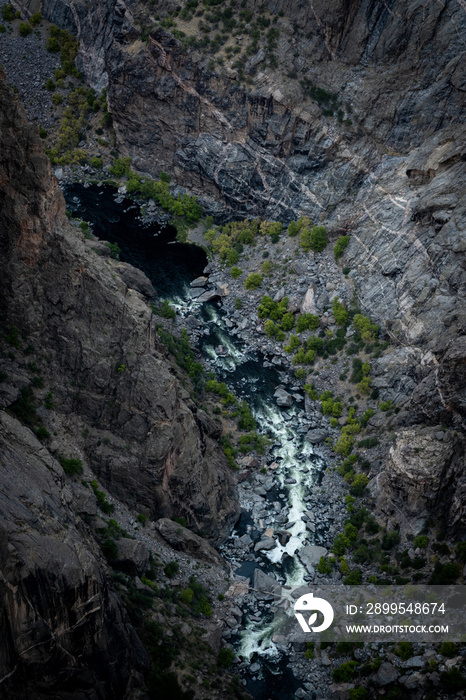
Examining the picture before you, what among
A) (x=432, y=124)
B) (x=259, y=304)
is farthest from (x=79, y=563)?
(x=432, y=124)

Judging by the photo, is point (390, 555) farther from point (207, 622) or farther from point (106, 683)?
point (106, 683)

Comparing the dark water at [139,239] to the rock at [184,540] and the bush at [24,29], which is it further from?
the rock at [184,540]

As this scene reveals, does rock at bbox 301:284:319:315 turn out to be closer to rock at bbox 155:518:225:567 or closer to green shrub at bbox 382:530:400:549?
green shrub at bbox 382:530:400:549

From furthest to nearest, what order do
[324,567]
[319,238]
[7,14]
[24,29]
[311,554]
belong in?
[7,14] < [24,29] < [319,238] < [311,554] < [324,567]

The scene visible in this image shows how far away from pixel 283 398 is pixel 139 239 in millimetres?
45275

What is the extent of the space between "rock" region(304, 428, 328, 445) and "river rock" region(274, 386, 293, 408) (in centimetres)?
607

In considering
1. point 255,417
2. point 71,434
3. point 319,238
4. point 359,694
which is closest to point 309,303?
point 319,238

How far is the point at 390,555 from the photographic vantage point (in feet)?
205

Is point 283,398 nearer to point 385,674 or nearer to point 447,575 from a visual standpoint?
point 447,575

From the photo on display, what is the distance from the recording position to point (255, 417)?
273ft

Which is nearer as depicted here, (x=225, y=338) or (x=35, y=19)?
→ (x=225, y=338)

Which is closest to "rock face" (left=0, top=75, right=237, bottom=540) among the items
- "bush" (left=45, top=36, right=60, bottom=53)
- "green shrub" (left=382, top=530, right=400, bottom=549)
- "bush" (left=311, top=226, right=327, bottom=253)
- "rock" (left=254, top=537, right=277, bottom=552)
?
"rock" (left=254, top=537, right=277, bottom=552)

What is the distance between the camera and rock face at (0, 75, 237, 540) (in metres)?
52.9

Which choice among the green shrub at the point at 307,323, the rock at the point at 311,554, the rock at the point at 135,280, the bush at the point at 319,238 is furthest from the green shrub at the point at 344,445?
the bush at the point at 319,238
